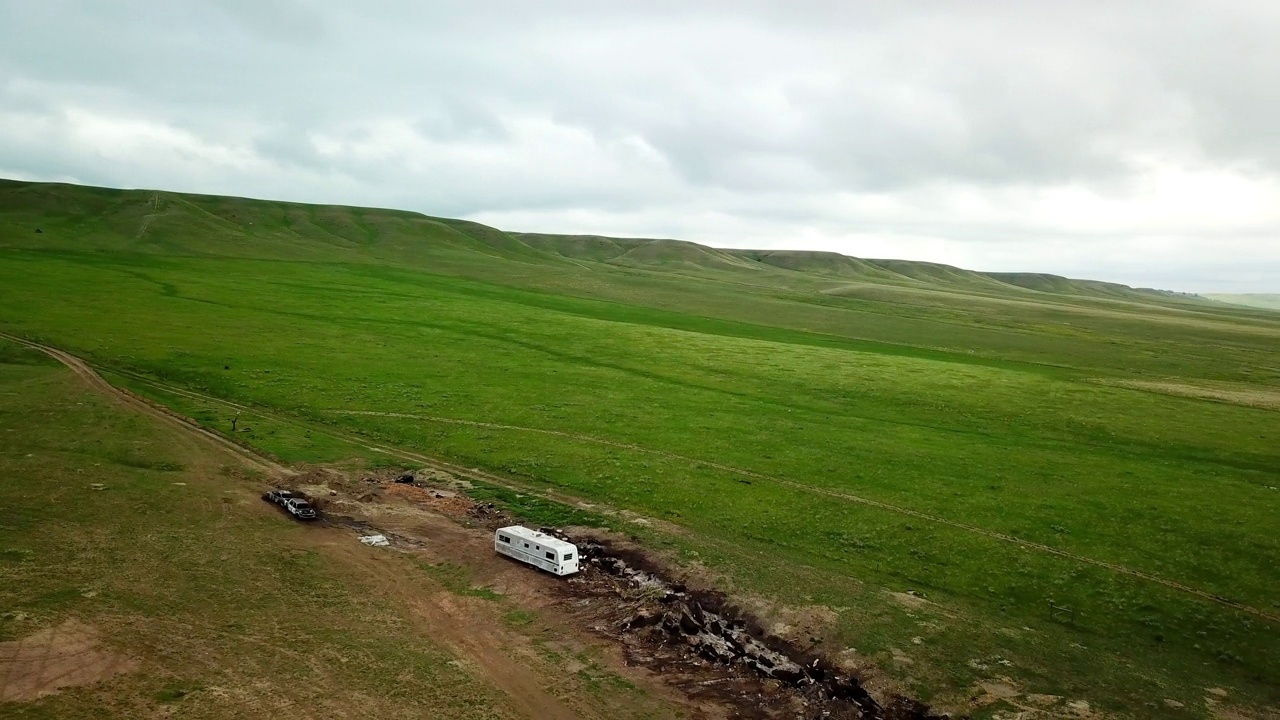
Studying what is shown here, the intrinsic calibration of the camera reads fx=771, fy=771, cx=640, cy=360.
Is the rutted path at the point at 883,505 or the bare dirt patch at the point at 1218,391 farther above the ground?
the bare dirt patch at the point at 1218,391

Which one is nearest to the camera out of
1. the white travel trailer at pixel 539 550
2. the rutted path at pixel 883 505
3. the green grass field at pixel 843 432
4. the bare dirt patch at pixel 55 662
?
the bare dirt patch at pixel 55 662

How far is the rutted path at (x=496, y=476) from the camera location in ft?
124

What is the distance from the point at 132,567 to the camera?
103 feet

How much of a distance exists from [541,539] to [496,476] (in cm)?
1300

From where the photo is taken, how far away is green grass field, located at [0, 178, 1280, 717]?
108 feet

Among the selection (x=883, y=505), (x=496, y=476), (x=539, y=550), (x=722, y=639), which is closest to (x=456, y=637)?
Result: (x=539, y=550)

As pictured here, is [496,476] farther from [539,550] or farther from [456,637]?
[456,637]

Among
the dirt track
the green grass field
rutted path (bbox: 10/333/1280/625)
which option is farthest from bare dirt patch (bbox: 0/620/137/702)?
the green grass field

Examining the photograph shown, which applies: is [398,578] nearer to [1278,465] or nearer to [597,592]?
[597,592]

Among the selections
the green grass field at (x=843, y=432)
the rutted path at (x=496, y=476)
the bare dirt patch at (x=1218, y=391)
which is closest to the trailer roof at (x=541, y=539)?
the green grass field at (x=843, y=432)

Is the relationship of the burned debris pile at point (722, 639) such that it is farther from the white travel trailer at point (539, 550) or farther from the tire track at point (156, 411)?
the tire track at point (156, 411)

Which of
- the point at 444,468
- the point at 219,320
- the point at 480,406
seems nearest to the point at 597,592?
the point at 444,468

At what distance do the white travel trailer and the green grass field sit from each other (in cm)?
615

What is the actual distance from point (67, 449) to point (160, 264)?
90.7 meters
